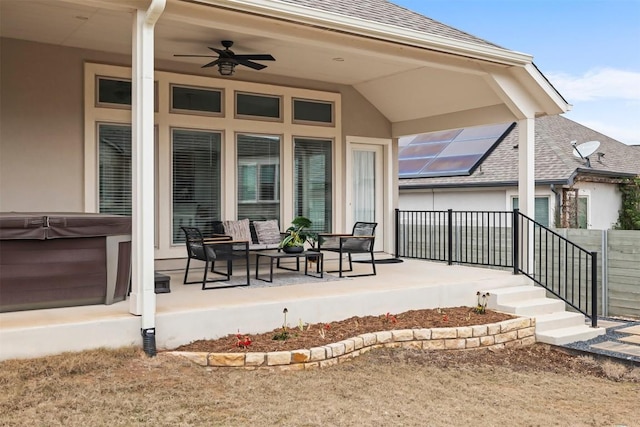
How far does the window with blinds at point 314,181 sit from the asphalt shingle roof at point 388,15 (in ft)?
7.71

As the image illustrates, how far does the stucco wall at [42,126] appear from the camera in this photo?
21.4 feet

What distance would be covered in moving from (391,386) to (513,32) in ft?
93.5

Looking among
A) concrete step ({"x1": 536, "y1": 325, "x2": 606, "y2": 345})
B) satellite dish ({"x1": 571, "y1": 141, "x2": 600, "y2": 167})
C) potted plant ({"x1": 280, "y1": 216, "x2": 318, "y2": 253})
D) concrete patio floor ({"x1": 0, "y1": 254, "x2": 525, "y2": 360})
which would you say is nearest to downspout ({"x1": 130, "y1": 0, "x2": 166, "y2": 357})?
concrete patio floor ({"x1": 0, "y1": 254, "x2": 525, "y2": 360})

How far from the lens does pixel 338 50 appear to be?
6.34 metres

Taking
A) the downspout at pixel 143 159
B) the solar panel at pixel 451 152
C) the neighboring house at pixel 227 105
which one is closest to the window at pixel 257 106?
the neighboring house at pixel 227 105

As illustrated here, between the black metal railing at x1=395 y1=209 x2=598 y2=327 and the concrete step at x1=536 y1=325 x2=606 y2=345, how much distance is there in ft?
0.81

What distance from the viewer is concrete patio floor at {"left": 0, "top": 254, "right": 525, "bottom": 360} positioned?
4473 mm

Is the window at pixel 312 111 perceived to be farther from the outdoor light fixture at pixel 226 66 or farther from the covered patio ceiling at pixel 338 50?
the outdoor light fixture at pixel 226 66

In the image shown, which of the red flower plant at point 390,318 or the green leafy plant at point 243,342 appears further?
the red flower plant at point 390,318

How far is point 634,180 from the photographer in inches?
554

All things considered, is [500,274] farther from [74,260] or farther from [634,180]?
[634,180]

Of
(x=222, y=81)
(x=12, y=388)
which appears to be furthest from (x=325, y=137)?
(x=12, y=388)

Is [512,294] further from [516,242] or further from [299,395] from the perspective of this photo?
[299,395]

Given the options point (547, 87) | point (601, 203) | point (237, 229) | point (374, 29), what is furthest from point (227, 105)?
point (601, 203)
